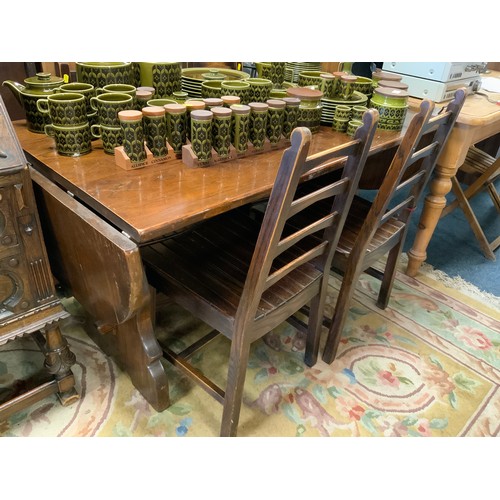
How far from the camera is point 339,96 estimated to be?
1.71 metres

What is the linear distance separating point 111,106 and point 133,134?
10 cm

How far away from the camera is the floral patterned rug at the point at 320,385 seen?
54.2 inches

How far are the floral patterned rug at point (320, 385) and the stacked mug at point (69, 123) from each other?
785 mm

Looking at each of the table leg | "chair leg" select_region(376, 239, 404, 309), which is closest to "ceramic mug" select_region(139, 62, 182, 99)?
"chair leg" select_region(376, 239, 404, 309)

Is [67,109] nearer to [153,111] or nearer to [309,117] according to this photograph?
[153,111]

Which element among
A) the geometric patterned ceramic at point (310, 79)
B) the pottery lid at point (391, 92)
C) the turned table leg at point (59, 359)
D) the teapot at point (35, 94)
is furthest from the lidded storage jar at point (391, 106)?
the turned table leg at point (59, 359)

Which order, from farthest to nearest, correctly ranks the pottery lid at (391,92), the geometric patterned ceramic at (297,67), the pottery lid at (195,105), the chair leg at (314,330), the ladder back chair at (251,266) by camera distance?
the geometric patterned ceramic at (297,67)
the pottery lid at (391,92)
the chair leg at (314,330)
the pottery lid at (195,105)
the ladder back chair at (251,266)

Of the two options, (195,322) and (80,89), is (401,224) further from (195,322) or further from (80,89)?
(80,89)

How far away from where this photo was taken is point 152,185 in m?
1.10

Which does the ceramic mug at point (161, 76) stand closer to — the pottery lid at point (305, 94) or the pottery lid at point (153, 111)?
the pottery lid at point (153, 111)

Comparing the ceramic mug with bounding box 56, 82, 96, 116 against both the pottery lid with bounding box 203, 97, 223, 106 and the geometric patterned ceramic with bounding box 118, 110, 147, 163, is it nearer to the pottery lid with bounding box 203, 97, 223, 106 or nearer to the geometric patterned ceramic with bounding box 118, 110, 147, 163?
the geometric patterned ceramic with bounding box 118, 110, 147, 163

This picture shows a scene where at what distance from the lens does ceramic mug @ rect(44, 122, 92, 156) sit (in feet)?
3.82

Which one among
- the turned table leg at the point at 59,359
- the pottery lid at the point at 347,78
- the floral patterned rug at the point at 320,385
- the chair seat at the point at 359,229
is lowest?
the floral patterned rug at the point at 320,385

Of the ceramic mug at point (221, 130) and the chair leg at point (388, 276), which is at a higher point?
the ceramic mug at point (221, 130)
